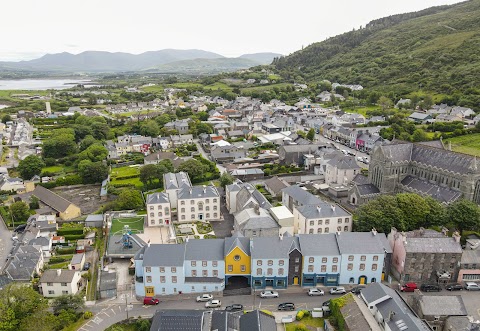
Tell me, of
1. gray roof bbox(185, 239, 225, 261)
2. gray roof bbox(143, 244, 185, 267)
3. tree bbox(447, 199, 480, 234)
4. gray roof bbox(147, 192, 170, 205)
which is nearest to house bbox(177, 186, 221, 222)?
gray roof bbox(147, 192, 170, 205)

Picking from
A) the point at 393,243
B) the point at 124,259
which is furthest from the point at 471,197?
the point at 124,259

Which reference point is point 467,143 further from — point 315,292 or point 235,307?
point 235,307

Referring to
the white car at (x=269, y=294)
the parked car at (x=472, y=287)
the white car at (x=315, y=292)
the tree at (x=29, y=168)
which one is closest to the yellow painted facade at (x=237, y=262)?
the white car at (x=269, y=294)

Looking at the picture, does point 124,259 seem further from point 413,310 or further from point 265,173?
point 265,173

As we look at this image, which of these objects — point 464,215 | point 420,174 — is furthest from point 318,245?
point 420,174

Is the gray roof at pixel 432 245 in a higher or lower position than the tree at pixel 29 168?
higher

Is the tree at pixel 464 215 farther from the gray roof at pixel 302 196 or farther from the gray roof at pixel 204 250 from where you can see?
the gray roof at pixel 204 250
